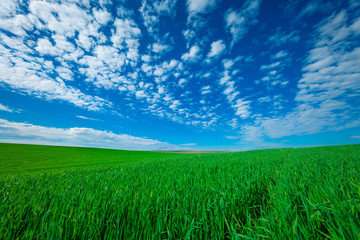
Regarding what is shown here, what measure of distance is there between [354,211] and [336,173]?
1.99 meters

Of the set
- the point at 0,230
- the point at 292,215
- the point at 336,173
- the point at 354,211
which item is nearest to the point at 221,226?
the point at 292,215

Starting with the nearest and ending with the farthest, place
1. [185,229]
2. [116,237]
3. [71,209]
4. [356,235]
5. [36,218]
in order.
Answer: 1. [356,235]
2. [116,237]
3. [185,229]
4. [36,218]
5. [71,209]

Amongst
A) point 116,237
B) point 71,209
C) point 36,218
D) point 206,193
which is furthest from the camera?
point 206,193

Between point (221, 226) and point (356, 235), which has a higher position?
point (356, 235)

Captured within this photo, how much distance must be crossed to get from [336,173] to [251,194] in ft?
6.27

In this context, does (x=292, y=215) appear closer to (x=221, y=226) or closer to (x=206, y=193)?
(x=221, y=226)

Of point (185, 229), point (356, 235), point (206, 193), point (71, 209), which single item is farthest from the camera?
point (206, 193)

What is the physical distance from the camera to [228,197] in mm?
1705

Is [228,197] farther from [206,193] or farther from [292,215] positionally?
[292,215]

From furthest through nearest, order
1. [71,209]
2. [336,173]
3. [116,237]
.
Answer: [336,173]
[71,209]
[116,237]

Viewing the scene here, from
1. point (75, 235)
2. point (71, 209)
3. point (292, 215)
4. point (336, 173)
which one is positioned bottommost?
point (75, 235)

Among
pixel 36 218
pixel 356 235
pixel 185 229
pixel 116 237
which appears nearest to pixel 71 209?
pixel 36 218

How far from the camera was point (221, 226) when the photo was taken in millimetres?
1262

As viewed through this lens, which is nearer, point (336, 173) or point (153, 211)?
point (153, 211)
